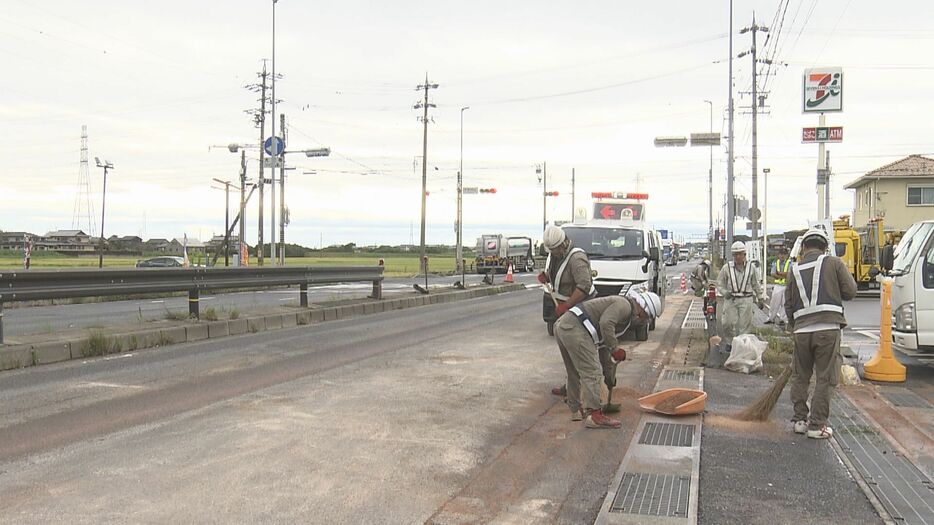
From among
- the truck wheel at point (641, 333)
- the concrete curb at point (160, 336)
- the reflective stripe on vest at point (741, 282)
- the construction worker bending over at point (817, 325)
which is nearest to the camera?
the construction worker bending over at point (817, 325)

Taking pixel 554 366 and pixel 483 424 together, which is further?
pixel 554 366

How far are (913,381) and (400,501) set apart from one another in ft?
24.4

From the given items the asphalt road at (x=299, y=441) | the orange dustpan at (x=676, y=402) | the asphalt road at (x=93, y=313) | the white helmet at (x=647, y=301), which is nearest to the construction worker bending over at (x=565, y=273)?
the white helmet at (x=647, y=301)

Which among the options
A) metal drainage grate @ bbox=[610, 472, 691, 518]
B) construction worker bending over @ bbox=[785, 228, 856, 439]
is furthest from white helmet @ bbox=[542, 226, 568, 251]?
metal drainage grate @ bbox=[610, 472, 691, 518]

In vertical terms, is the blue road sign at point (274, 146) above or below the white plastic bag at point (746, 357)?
above

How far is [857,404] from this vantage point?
757 cm

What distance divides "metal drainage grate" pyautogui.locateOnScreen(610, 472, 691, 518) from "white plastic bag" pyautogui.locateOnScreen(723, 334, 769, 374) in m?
4.85

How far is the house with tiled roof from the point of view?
4338 centimetres

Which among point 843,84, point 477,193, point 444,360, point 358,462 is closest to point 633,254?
point 843,84

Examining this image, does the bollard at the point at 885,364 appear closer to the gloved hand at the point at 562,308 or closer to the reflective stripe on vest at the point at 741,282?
the reflective stripe on vest at the point at 741,282

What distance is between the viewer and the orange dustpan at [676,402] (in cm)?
666

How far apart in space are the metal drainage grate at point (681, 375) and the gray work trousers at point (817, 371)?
2245 mm

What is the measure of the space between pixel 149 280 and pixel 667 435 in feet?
29.8

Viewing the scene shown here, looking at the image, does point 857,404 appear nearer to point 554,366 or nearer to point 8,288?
point 554,366
